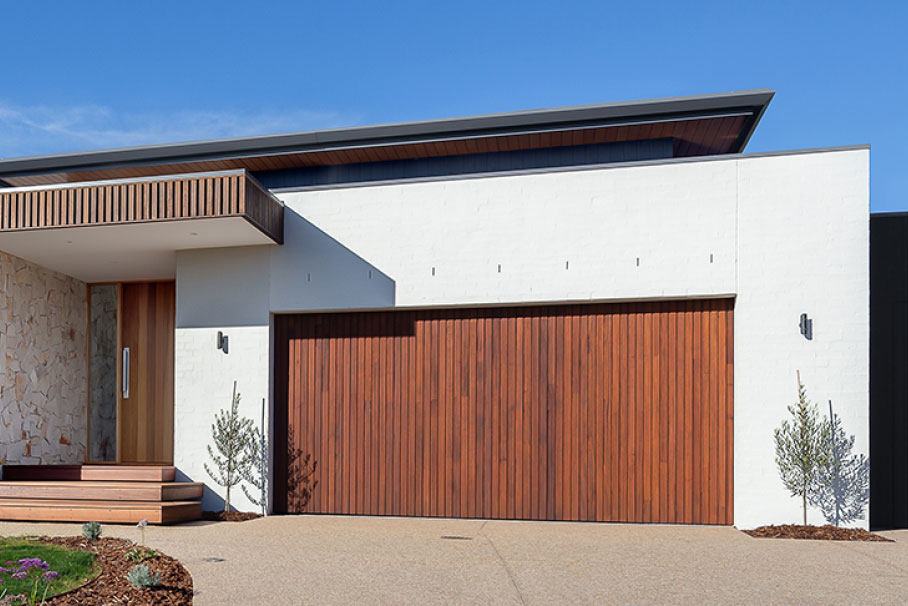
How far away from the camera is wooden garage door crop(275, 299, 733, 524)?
9.05 metres

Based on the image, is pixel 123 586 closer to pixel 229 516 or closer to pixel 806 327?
pixel 229 516

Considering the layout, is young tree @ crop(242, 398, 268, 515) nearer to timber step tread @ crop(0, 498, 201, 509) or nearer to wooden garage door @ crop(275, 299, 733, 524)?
wooden garage door @ crop(275, 299, 733, 524)

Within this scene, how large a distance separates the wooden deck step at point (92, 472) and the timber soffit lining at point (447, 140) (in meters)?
4.75

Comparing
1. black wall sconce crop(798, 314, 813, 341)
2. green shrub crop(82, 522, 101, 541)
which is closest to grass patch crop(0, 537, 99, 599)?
green shrub crop(82, 522, 101, 541)

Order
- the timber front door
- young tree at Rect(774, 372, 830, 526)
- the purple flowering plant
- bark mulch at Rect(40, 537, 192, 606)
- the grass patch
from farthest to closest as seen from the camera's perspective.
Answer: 1. the timber front door
2. young tree at Rect(774, 372, 830, 526)
3. the grass patch
4. bark mulch at Rect(40, 537, 192, 606)
5. the purple flowering plant

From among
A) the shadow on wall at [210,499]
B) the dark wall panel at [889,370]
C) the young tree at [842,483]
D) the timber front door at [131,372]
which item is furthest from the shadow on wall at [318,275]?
the dark wall panel at [889,370]

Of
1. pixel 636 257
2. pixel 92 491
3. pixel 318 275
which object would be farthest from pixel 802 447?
pixel 92 491

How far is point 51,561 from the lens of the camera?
5984 mm

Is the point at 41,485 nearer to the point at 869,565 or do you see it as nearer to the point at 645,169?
the point at 645,169

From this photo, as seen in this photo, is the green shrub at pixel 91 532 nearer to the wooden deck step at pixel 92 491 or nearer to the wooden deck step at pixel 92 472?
the wooden deck step at pixel 92 491

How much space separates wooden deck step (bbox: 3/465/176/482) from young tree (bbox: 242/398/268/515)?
1.13 m

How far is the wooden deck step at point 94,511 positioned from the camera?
348 inches

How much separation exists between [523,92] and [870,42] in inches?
196

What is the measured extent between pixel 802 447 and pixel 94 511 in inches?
325
